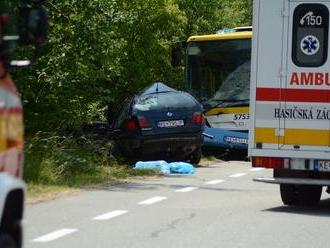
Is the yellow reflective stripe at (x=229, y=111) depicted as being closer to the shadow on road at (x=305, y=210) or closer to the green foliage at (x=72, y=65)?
the green foliage at (x=72, y=65)

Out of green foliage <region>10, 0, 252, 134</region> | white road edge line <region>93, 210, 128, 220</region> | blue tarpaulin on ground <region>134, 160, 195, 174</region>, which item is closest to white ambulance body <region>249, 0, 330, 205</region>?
white road edge line <region>93, 210, 128, 220</region>

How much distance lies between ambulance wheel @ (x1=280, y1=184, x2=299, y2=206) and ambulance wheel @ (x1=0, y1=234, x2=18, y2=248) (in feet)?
24.1

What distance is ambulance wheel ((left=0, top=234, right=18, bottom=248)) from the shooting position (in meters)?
5.04

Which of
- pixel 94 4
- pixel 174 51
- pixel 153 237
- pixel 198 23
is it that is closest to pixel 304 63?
pixel 153 237

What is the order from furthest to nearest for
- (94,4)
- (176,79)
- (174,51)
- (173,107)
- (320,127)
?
(176,79), (174,51), (173,107), (94,4), (320,127)

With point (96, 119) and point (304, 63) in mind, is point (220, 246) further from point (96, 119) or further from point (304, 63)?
point (96, 119)

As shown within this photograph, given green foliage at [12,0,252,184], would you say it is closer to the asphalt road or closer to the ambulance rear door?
the asphalt road

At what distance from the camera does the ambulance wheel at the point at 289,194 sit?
1209 centimetres

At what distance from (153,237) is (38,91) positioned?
8.03m

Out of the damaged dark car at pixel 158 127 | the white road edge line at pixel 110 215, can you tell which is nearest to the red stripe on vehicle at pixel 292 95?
the white road edge line at pixel 110 215

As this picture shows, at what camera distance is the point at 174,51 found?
20.8 meters

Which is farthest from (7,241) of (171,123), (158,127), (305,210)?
(171,123)

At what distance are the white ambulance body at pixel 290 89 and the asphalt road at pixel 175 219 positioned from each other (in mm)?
750

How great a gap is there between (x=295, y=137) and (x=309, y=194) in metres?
1.27
